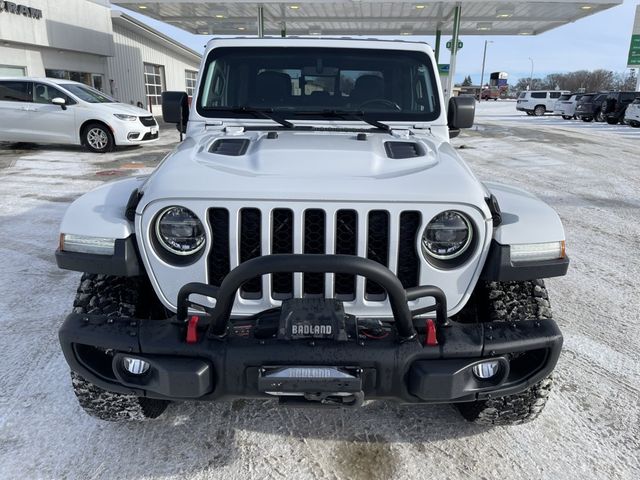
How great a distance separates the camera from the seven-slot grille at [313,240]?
6.36 feet

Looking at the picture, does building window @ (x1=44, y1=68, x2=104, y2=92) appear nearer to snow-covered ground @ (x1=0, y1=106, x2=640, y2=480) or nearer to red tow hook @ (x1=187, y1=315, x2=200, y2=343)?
snow-covered ground @ (x1=0, y1=106, x2=640, y2=480)

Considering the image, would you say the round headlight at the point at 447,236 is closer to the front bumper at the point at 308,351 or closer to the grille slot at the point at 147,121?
the front bumper at the point at 308,351

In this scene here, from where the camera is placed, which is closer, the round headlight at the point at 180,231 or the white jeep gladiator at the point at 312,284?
the white jeep gladiator at the point at 312,284

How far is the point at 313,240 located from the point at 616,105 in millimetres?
26772

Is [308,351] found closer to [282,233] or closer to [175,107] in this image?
[282,233]

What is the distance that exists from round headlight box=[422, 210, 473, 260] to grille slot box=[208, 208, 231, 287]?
81cm

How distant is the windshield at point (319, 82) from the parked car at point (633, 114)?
22205 mm

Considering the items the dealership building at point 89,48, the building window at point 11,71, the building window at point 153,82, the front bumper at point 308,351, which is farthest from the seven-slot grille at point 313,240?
the building window at point 153,82

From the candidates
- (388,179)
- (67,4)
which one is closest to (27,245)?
(388,179)

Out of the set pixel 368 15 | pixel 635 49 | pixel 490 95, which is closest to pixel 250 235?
pixel 368 15

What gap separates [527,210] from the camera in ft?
7.39

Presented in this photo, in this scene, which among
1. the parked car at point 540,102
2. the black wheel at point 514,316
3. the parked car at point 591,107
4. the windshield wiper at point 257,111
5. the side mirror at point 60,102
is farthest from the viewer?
the parked car at point 540,102

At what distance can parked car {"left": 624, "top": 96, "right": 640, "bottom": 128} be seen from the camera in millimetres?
21125

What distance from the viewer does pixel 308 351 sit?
1.80 metres
